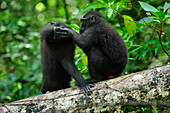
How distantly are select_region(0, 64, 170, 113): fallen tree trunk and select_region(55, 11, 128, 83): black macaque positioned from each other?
0.84m

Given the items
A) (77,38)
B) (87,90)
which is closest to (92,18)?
(77,38)

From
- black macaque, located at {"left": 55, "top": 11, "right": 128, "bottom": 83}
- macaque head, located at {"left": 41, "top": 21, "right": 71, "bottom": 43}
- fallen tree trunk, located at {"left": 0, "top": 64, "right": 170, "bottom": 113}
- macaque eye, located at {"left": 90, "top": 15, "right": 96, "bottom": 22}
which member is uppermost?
macaque eye, located at {"left": 90, "top": 15, "right": 96, "bottom": 22}

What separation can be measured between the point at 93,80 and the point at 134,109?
1304 mm

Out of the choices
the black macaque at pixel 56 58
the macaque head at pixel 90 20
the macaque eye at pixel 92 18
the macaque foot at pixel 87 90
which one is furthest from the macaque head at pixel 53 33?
the macaque foot at pixel 87 90

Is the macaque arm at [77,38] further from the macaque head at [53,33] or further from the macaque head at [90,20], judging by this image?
the macaque head at [90,20]

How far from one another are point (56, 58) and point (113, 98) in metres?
1.71

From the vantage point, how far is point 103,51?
396cm

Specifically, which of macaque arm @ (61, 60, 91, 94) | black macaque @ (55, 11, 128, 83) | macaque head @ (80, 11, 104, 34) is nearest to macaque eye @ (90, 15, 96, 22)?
macaque head @ (80, 11, 104, 34)

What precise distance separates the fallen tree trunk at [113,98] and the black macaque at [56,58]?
0.68 metres

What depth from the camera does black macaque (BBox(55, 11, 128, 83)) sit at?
382 centimetres

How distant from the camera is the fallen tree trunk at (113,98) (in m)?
2.73

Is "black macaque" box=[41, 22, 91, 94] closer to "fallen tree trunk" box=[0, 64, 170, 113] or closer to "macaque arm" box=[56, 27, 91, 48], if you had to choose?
"macaque arm" box=[56, 27, 91, 48]

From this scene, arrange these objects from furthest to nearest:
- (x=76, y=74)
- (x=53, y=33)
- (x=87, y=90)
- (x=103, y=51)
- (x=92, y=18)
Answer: (x=92, y=18) → (x=103, y=51) → (x=53, y=33) → (x=76, y=74) → (x=87, y=90)

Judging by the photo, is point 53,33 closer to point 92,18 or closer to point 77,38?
point 77,38
